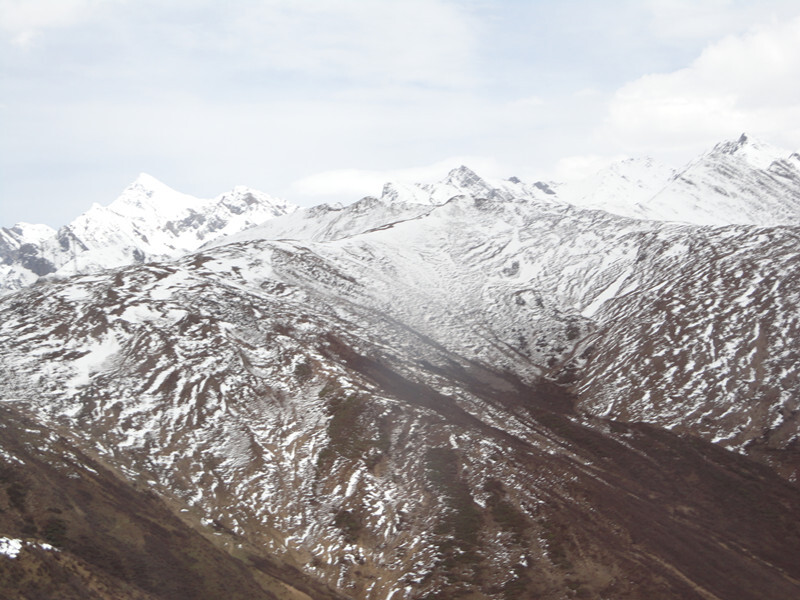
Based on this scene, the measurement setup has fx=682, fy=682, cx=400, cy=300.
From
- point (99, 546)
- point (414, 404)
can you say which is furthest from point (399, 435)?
point (99, 546)

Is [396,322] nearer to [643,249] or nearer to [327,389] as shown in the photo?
[327,389]

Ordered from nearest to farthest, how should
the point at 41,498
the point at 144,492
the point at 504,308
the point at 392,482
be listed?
the point at 41,498 → the point at 144,492 → the point at 392,482 → the point at 504,308

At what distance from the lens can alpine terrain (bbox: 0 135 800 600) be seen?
60438mm

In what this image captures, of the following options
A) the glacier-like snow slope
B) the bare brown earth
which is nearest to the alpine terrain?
the bare brown earth

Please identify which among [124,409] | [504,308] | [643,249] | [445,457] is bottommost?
[124,409]

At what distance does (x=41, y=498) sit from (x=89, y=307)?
61607 mm

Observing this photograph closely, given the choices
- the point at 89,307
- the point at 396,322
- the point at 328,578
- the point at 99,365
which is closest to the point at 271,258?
the point at 396,322

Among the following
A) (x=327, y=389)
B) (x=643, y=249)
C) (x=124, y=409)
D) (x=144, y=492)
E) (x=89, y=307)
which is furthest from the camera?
(x=643, y=249)

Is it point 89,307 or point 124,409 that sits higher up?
point 89,307

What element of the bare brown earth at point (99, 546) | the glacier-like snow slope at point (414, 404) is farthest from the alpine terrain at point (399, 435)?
the glacier-like snow slope at point (414, 404)

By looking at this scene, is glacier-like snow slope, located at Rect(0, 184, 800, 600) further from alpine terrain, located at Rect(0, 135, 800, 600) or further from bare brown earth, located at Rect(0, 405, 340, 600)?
bare brown earth, located at Rect(0, 405, 340, 600)

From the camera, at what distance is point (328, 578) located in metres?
64.2

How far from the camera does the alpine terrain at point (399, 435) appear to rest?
60.4 meters

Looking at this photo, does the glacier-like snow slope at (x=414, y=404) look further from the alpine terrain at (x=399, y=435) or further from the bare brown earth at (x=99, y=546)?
the bare brown earth at (x=99, y=546)
